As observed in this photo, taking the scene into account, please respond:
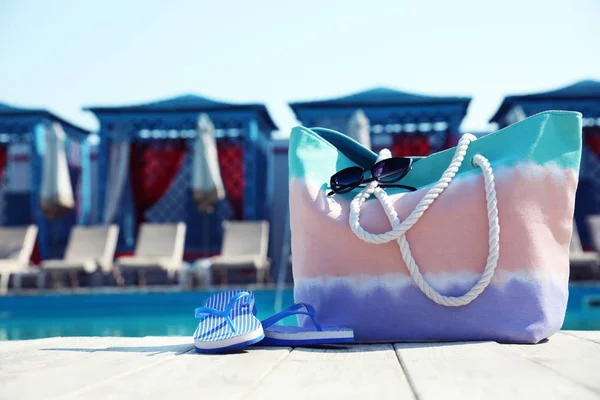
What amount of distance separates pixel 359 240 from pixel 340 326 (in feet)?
0.67

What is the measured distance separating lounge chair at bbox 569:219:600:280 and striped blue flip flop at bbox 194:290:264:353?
6440 mm

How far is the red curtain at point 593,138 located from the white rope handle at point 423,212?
9096 mm

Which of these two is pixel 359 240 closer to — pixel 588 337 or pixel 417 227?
pixel 417 227

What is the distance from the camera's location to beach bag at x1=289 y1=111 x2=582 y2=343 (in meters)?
1.31

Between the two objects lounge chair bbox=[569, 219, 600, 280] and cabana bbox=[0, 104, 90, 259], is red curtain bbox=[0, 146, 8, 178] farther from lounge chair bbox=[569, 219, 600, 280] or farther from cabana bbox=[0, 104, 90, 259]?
lounge chair bbox=[569, 219, 600, 280]

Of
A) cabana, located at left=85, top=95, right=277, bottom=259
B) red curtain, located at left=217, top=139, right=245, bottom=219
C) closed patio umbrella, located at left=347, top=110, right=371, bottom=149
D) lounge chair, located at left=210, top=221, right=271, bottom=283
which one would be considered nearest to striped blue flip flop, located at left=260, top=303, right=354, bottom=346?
lounge chair, located at left=210, top=221, right=271, bottom=283

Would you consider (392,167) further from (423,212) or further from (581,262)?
(581,262)

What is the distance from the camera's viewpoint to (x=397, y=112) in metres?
9.05

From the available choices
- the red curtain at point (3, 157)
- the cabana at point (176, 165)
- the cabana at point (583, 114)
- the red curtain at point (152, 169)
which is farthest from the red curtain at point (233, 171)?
the cabana at point (583, 114)

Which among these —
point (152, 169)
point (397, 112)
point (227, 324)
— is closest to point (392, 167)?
point (227, 324)

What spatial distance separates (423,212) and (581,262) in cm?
653

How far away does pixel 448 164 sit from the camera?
4.92 ft

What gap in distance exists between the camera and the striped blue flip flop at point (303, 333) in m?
1.32

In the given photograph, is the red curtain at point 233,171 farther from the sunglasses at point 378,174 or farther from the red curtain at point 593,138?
the sunglasses at point 378,174
